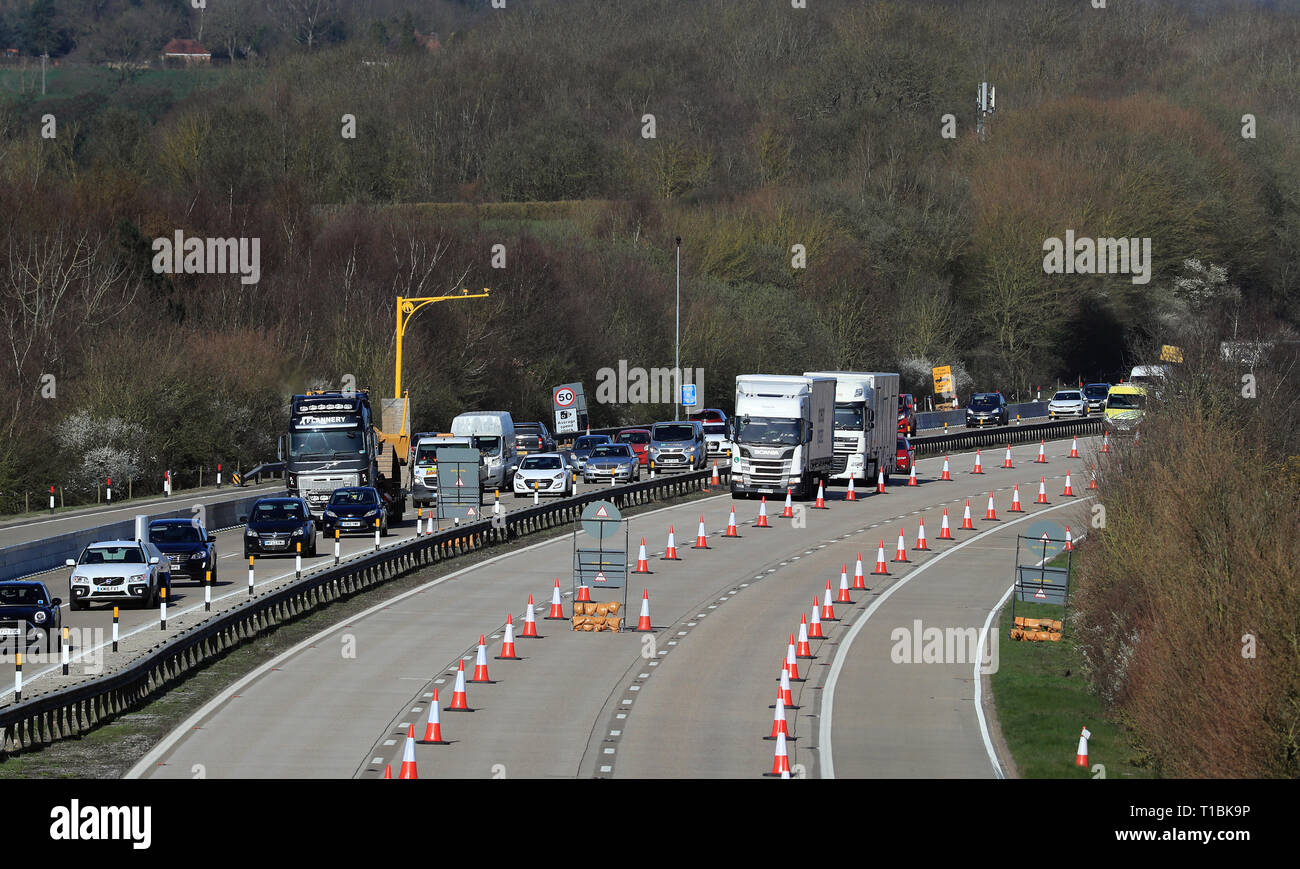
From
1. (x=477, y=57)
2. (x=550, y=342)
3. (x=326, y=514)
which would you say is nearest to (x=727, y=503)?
(x=326, y=514)

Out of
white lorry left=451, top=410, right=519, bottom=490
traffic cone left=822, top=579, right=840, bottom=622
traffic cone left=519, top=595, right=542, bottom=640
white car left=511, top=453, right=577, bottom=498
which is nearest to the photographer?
traffic cone left=519, top=595, right=542, bottom=640

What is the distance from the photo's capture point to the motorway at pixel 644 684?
2292 centimetres

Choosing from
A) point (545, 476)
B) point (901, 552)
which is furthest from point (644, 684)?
point (545, 476)

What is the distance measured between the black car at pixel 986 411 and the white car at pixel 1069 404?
3336 millimetres

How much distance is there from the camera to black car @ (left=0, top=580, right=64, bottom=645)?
29719 mm

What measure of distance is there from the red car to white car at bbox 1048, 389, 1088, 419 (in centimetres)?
2769

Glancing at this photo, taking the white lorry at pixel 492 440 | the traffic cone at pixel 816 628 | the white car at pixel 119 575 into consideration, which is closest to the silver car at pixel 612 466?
the white lorry at pixel 492 440

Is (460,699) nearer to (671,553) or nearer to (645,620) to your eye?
(645,620)

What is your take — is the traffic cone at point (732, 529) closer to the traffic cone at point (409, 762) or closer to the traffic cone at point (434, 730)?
the traffic cone at point (434, 730)

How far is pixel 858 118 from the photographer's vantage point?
5039 inches

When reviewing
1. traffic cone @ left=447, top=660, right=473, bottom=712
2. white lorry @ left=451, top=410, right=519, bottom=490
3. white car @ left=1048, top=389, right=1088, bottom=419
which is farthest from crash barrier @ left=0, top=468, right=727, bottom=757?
white car @ left=1048, top=389, right=1088, bottom=419

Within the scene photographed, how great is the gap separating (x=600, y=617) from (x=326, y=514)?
14202mm

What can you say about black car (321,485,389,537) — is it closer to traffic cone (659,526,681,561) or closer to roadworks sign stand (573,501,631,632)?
traffic cone (659,526,681,561)

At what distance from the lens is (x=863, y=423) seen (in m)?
56.9
